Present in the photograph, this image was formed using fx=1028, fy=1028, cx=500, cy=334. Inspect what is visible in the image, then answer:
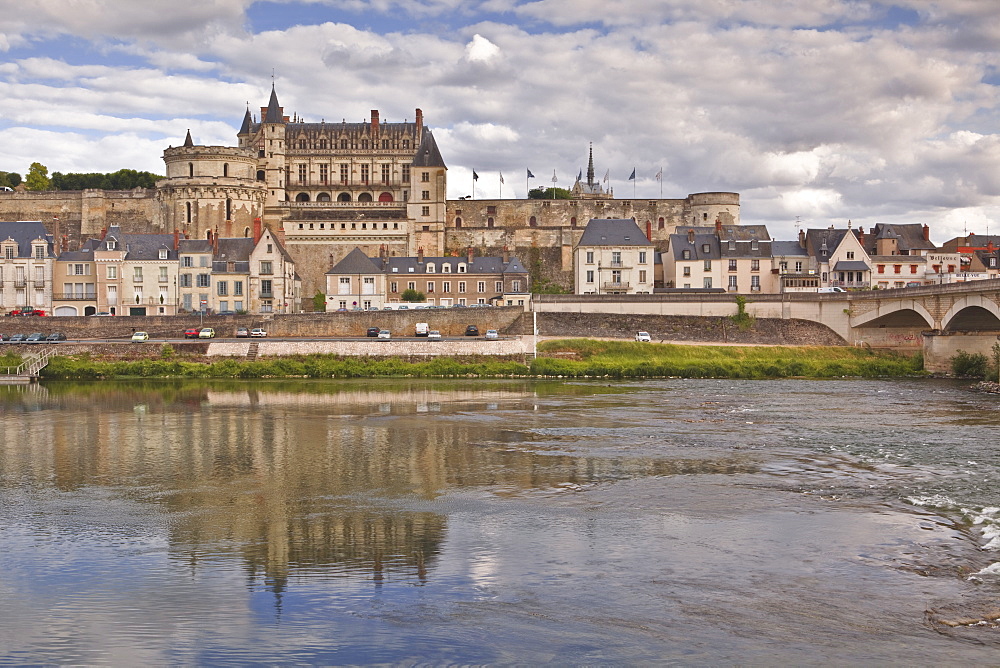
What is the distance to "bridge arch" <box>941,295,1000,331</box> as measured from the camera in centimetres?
3622

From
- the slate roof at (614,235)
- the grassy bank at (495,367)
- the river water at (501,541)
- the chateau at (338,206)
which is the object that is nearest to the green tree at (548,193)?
the chateau at (338,206)

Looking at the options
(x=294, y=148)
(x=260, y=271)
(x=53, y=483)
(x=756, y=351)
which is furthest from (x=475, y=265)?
(x=53, y=483)

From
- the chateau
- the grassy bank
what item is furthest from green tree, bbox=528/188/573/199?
the grassy bank

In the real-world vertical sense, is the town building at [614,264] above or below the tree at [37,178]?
below

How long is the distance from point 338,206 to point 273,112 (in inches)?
351

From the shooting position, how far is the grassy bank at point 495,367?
4053 centimetres

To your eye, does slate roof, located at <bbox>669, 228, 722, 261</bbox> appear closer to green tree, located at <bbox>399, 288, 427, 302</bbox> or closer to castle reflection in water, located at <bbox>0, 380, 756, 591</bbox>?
green tree, located at <bbox>399, 288, 427, 302</bbox>

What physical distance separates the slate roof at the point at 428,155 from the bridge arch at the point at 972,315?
37.6 meters

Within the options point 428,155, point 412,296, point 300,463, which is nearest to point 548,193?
point 428,155

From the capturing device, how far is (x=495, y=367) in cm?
4128

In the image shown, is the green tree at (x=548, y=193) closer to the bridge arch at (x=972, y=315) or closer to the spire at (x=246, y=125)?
the spire at (x=246, y=125)

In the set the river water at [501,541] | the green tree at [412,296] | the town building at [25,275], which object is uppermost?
the town building at [25,275]

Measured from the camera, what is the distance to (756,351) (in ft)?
144

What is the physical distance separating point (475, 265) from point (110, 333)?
774 inches
